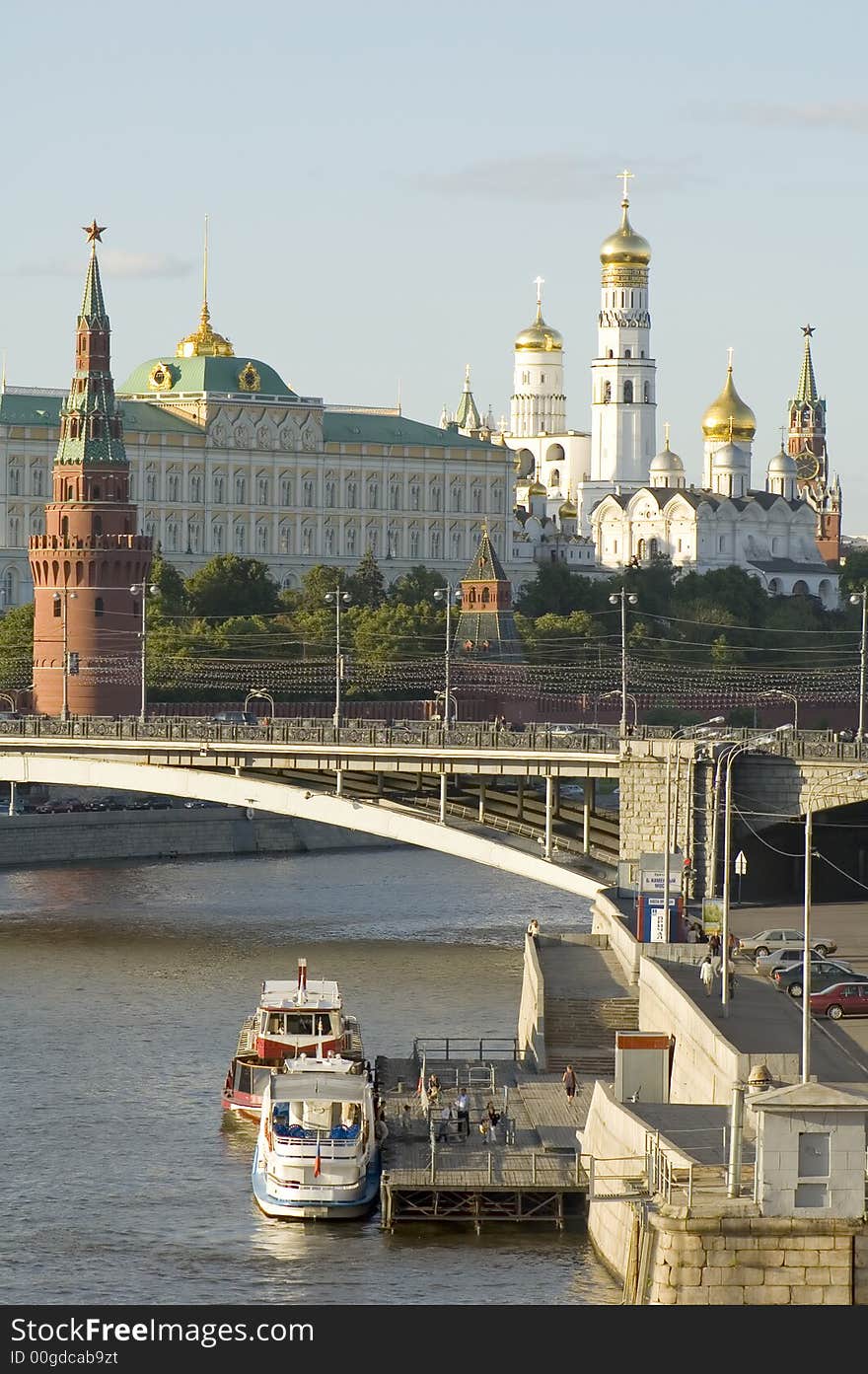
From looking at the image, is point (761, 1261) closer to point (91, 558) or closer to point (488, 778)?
point (488, 778)

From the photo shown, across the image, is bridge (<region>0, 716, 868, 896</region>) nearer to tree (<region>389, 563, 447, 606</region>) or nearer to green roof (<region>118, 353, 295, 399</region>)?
tree (<region>389, 563, 447, 606</region>)

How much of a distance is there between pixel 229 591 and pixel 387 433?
181 feet

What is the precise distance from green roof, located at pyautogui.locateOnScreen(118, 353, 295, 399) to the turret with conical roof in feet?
161

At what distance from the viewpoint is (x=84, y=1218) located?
138ft

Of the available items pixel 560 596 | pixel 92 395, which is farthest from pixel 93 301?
pixel 560 596

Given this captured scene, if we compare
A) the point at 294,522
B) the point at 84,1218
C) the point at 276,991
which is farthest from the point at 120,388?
the point at 84,1218

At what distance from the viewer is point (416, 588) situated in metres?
153

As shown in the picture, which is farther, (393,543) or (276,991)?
(393,543)

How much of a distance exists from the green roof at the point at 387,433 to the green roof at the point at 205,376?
5404mm

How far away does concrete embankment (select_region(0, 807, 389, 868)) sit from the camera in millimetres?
97125

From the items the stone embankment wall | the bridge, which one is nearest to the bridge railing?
the bridge

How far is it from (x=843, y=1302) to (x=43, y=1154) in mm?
16766

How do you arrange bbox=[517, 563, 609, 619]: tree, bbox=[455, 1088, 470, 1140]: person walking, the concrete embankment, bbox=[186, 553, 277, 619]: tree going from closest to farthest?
bbox=[455, 1088, 470, 1140]: person walking < the concrete embankment < bbox=[186, 553, 277, 619]: tree < bbox=[517, 563, 609, 619]: tree
